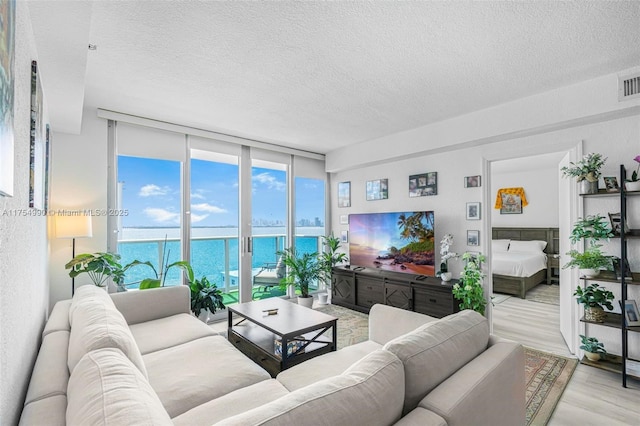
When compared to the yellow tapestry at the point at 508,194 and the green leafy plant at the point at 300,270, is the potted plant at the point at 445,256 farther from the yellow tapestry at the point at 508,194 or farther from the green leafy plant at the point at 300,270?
the yellow tapestry at the point at 508,194

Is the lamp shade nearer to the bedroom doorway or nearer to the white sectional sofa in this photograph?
the white sectional sofa

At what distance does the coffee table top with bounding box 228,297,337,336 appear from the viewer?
8.16 feet

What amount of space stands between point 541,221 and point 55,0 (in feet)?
26.1

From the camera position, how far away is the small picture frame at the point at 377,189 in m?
4.66

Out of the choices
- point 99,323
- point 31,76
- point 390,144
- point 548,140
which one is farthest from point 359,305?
point 31,76

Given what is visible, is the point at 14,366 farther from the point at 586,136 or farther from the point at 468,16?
the point at 586,136

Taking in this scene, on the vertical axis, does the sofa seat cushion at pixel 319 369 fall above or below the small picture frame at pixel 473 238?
below

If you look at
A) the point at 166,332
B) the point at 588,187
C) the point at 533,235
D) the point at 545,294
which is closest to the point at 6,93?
the point at 166,332

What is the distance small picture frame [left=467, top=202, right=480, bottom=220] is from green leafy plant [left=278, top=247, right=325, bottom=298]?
2.34 metres

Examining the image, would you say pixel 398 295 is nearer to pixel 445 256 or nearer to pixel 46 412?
pixel 445 256

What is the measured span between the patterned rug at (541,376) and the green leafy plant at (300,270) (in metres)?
1.14

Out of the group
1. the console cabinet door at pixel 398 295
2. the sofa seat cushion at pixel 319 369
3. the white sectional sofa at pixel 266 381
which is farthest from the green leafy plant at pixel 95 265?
the console cabinet door at pixel 398 295

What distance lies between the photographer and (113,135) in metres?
3.42

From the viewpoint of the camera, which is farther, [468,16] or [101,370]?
[468,16]
